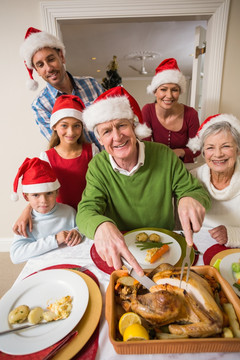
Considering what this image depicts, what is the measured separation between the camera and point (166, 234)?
111cm

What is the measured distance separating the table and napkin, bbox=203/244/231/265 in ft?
0.07

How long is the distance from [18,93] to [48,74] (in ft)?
3.25

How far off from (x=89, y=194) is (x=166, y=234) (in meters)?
0.53

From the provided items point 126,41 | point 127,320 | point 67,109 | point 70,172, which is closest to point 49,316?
point 127,320

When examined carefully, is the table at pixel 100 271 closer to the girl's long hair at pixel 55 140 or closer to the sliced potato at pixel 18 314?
the sliced potato at pixel 18 314

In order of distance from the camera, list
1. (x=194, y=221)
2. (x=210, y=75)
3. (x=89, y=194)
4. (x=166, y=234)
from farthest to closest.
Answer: (x=210, y=75), (x=89, y=194), (x=166, y=234), (x=194, y=221)

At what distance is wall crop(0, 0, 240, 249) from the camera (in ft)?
7.38

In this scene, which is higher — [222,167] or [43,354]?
[222,167]

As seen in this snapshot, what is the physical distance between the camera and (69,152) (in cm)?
172

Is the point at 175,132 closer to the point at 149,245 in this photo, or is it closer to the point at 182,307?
the point at 149,245

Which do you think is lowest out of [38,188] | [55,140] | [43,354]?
[43,354]

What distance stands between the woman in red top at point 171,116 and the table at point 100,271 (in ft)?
3.66

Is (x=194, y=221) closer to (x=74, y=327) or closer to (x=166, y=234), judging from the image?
(x=166, y=234)

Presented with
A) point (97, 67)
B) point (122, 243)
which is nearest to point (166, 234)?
point (122, 243)
